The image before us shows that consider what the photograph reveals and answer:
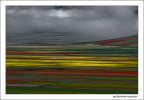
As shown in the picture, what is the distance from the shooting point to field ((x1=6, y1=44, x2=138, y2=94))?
6445mm

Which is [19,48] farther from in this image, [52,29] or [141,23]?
[141,23]

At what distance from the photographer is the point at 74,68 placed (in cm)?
649

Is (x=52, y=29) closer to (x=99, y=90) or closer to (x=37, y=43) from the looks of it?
(x=37, y=43)

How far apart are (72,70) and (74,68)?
5 cm

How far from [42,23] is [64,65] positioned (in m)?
0.77

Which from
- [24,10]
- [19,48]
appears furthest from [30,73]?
[24,10]

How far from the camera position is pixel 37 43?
6.51 meters

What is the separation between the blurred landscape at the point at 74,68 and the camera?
21.1 feet

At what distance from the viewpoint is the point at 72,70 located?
6.48m

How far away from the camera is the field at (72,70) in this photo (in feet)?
21.1

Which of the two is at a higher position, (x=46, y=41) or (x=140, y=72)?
(x=46, y=41)

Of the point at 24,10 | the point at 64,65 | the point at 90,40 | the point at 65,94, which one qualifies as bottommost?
the point at 65,94

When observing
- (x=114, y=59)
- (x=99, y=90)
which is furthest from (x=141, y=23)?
(x=99, y=90)

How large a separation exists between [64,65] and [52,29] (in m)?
0.61
